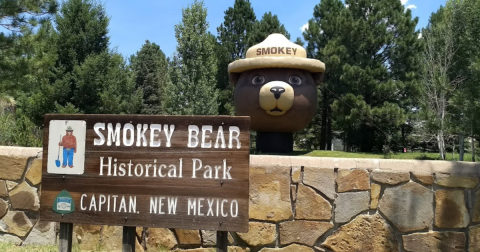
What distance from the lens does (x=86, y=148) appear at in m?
2.79

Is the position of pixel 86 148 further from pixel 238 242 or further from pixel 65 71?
pixel 65 71

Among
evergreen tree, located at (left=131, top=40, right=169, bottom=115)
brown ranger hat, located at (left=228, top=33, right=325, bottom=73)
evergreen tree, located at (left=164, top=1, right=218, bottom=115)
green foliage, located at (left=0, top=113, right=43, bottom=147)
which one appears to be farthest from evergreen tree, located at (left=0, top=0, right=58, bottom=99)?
evergreen tree, located at (left=131, top=40, right=169, bottom=115)

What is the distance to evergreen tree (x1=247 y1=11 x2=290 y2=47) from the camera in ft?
69.8

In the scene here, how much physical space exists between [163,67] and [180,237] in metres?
34.0

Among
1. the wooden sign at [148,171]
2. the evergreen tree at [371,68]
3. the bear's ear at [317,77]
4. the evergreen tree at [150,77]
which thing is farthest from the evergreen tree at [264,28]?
the wooden sign at [148,171]

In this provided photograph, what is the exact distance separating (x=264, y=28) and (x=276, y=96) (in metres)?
14.3

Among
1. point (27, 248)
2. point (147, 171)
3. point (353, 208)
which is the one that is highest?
point (147, 171)

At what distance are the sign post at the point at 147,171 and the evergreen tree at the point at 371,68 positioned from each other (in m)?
17.4

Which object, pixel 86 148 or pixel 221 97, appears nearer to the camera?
pixel 86 148

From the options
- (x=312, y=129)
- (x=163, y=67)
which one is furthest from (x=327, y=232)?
(x=163, y=67)

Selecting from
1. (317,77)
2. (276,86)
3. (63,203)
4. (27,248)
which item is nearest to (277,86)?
(276,86)

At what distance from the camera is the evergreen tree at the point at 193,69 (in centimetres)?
1823

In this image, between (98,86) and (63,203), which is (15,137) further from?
(63,203)

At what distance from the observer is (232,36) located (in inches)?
915
